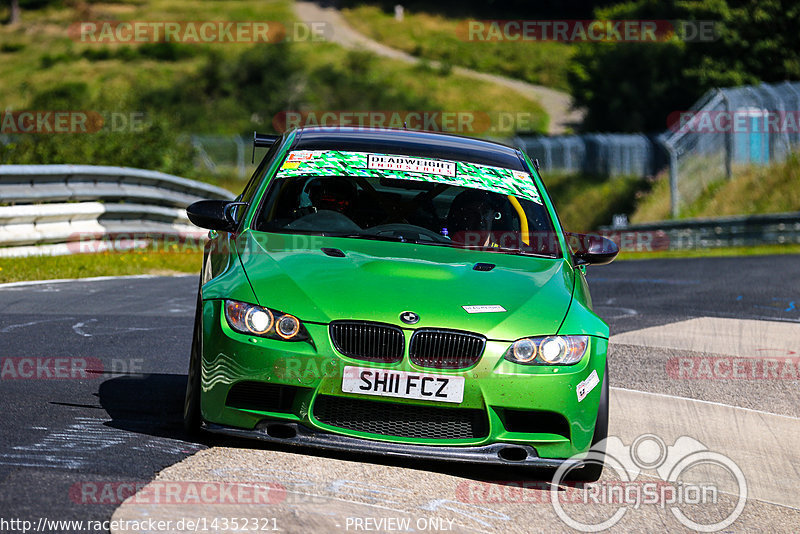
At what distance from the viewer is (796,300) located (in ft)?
40.3

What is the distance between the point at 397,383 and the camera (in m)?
4.97

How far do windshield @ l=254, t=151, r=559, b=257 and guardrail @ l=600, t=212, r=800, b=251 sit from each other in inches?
771

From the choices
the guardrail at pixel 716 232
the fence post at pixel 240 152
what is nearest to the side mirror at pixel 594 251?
the guardrail at pixel 716 232

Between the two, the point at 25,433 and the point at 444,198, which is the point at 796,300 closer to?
the point at 444,198

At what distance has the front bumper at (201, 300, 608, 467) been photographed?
4977 millimetres

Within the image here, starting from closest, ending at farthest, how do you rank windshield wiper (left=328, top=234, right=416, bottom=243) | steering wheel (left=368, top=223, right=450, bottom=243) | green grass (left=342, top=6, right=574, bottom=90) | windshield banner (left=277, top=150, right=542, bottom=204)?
1. windshield wiper (left=328, top=234, right=416, bottom=243)
2. steering wheel (left=368, top=223, right=450, bottom=243)
3. windshield banner (left=277, top=150, right=542, bottom=204)
4. green grass (left=342, top=6, right=574, bottom=90)

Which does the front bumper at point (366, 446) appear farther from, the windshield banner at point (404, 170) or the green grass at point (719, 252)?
the green grass at point (719, 252)

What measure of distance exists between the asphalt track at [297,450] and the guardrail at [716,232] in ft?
50.1

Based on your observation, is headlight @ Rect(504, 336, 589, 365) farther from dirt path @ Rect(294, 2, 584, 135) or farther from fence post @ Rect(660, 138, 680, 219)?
dirt path @ Rect(294, 2, 584, 135)

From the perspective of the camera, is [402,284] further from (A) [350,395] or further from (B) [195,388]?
(B) [195,388]

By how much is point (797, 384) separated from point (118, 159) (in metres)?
17.9

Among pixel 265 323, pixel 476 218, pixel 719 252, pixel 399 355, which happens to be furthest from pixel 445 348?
pixel 719 252

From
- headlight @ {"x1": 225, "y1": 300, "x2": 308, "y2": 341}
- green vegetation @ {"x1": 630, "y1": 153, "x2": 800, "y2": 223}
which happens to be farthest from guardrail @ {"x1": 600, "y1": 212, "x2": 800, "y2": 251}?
headlight @ {"x1": 225, "y1": 300, "x2": 308, "y2": 341}

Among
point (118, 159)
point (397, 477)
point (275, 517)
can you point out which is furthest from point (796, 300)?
point (118, 159)
